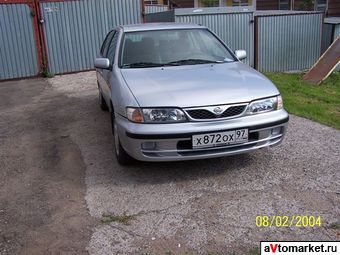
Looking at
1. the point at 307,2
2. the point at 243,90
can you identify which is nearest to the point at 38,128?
the point at 243,90

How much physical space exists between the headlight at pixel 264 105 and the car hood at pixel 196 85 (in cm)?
5

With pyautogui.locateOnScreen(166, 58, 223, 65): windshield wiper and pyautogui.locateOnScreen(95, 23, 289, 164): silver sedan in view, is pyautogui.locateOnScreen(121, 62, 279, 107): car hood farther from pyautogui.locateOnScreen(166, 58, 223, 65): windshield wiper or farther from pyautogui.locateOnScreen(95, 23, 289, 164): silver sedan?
pyautogui.locateOnScreen(166, 58, 223, 65): windshield wiper

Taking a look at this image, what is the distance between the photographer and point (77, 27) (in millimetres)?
11148

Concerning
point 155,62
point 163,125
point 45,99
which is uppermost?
point 155,62

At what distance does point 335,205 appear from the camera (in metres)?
3.55

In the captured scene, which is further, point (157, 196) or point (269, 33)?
point (269, 33)

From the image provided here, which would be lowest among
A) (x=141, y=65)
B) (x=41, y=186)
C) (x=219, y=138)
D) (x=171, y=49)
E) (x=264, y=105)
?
(x=41, y=186)

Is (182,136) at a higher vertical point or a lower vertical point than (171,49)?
lower

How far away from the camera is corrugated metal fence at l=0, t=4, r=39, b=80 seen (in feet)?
34.3

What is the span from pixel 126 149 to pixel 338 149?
2.55 m

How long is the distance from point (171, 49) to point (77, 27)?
6726mm

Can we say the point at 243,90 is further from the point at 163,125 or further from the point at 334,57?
the point at 334,57
